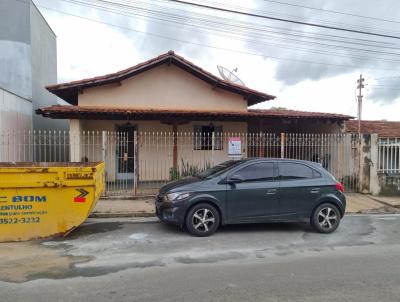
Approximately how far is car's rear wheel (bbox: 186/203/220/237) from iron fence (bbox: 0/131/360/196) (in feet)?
17.5

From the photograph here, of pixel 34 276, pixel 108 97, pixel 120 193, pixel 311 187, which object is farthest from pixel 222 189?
pixel 108 97

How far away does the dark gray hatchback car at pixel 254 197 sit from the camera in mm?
7023

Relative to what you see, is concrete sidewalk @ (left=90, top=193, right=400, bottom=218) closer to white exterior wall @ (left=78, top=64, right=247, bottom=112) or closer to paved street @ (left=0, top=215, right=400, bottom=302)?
paved street @ (left=0, top=215, right=400, bottom=302)

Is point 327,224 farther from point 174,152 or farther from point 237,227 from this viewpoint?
point 174,152

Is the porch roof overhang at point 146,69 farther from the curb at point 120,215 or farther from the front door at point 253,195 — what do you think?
the front door at point 253,195

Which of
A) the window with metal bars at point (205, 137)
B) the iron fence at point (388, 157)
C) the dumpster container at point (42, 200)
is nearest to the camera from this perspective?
the dumpster container at point (42, 200)

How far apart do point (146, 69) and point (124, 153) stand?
3.43m

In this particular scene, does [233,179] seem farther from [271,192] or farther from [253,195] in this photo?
[271,192]

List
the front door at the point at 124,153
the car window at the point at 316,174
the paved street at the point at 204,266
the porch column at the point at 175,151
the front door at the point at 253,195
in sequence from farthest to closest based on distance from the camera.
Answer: the front door at the point at 124,153
the porch column at the point at 175,151
the car window at the point at 316,174
the front door at the point at 253,195
the paved street at the point at 204,266

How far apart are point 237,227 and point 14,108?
930cm

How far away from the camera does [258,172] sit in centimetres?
748

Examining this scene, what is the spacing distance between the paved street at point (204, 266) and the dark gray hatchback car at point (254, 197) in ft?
1.09

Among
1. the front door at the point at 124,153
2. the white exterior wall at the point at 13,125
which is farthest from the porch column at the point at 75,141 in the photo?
the white exterior wall at the point at 13,125

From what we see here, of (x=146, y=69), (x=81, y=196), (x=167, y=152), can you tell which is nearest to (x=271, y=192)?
(x=81, y=196)
